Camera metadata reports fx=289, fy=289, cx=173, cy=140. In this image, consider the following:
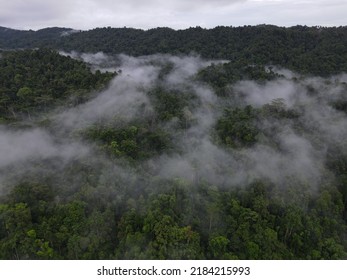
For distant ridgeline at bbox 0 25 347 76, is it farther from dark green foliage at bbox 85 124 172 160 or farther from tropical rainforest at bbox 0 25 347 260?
dark green foliage at bbox 85 124 172 160

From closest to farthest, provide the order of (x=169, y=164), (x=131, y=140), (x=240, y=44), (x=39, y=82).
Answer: (x=169, y=164), (x=131, y=140), (x=39, y=82), (x=240, y=44)

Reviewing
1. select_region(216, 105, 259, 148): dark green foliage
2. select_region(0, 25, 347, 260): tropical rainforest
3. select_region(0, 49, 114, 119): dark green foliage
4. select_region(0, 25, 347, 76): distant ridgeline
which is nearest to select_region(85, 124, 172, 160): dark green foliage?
select_region(0, 25, 347, 260): tropical rainforest

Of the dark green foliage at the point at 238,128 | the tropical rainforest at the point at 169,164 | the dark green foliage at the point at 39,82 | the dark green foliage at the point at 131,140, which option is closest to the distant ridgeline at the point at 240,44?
the tropical rainforest at the point at 169,164

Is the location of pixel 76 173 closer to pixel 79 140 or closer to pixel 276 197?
pixel 79 140

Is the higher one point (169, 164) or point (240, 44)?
point (240, 44)

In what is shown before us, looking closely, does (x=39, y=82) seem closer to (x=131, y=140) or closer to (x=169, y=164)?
(x=131, y=140)

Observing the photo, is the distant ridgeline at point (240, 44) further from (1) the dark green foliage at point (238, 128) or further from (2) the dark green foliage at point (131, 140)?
(2) the dark green foliage at point (131, 140)

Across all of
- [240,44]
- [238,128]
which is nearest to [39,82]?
[238,128]
